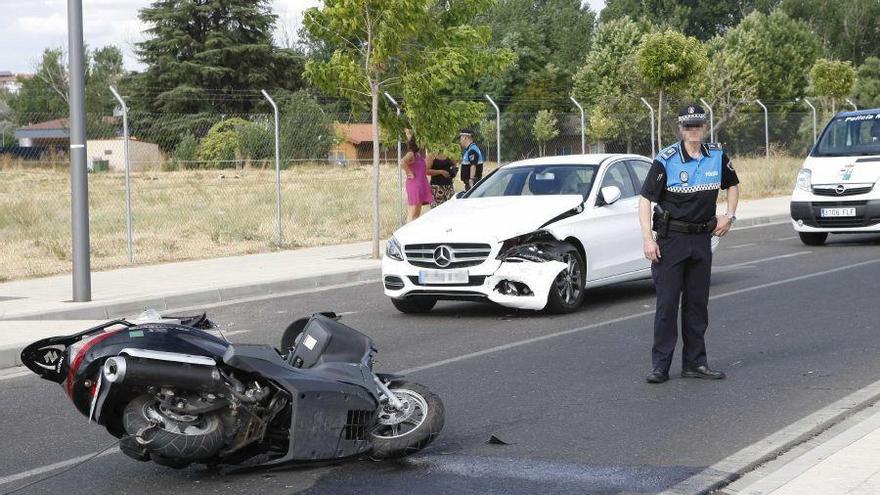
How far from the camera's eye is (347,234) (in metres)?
23.4

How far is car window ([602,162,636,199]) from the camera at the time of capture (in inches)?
517

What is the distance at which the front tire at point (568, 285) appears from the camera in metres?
11.8

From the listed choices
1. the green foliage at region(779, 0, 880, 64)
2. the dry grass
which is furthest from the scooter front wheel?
the green foliage at region(779, 0, 880, 64)

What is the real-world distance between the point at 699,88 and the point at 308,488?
58.2 metres

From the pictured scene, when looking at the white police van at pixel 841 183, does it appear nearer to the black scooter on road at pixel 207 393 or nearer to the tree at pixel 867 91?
the black scooter on road at pixel 207 393

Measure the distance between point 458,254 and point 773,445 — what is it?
539 cm

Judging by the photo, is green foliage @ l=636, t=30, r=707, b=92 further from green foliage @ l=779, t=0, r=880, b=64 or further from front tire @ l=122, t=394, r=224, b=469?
green foliage @ l=779, t=0, r=880, b=64

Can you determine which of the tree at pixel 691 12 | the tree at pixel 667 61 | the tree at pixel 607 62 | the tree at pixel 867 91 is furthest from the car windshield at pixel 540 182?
the tree at pixel 691 12

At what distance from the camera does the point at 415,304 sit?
41.1 feet

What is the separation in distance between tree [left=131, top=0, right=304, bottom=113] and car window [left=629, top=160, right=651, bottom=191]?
2027 inches

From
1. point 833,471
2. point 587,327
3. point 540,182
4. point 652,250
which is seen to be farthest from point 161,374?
point 540,182

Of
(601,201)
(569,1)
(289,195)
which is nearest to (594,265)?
(601,201)

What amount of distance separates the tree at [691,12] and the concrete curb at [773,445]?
91.6 m

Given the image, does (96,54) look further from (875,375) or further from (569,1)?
(875,375)
